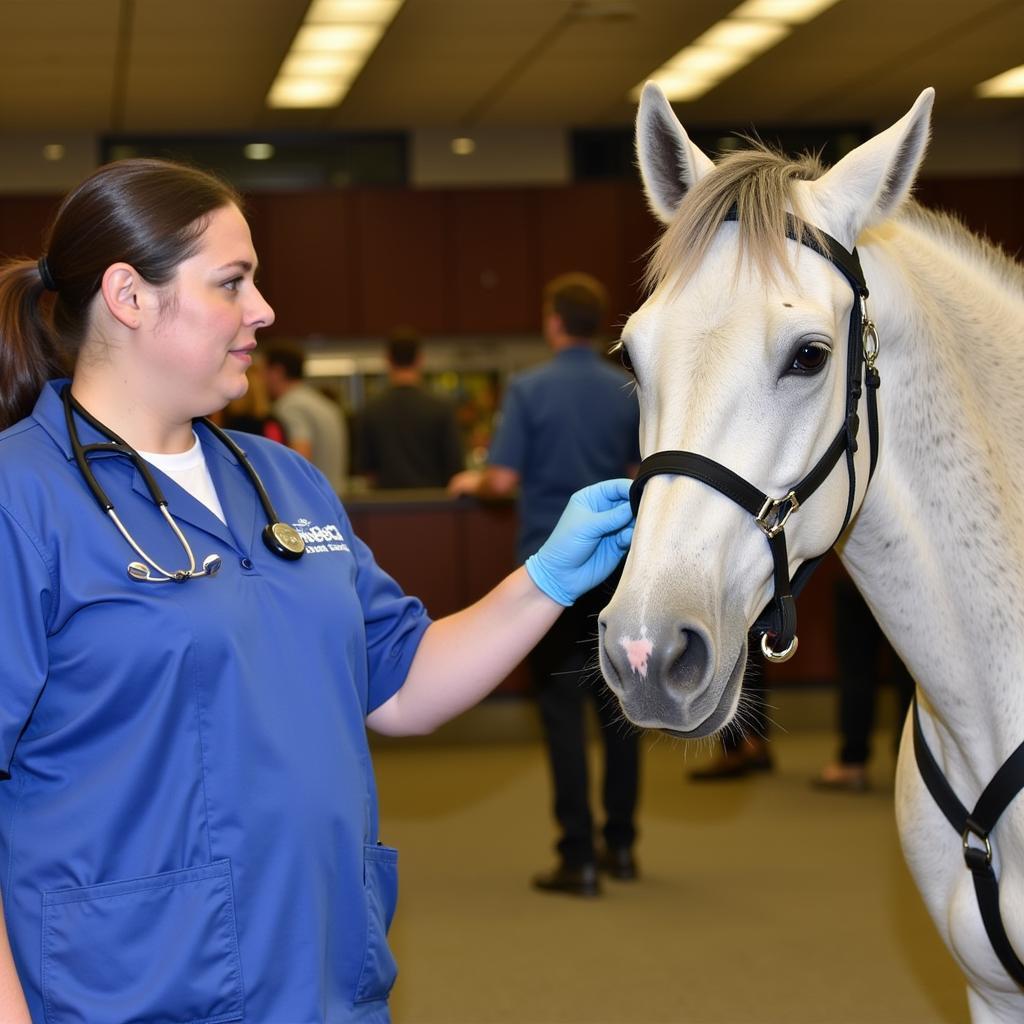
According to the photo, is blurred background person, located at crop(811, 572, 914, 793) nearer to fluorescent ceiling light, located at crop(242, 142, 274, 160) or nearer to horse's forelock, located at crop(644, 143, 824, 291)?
horse's forelock, located at crop(644, 143, 824, 291)

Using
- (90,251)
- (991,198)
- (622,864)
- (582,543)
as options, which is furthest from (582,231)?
(90,251)

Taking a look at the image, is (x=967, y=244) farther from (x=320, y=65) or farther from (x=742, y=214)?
(x=320, y=65)

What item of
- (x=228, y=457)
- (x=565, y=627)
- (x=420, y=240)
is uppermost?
(x=420, y=240)

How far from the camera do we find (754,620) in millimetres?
1359

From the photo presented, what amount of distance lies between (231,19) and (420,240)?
3.01 m

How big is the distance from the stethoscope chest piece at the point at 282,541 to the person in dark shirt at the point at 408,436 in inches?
176

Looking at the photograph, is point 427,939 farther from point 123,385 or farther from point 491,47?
point 491,47

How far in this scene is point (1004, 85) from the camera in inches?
311

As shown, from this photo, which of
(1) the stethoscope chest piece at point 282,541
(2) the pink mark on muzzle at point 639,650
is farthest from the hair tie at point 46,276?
(2) the pink mark on muzzle at point 639,650

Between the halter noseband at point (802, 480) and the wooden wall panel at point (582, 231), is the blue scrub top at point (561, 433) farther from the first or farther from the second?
the wooden wall panel at point (582, 231)

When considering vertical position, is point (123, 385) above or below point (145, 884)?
above

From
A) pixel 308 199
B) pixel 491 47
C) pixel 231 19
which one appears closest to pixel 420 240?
pixel 308 199

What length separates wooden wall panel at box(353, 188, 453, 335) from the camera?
Result: 8.70m

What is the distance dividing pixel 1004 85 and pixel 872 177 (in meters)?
7.31
